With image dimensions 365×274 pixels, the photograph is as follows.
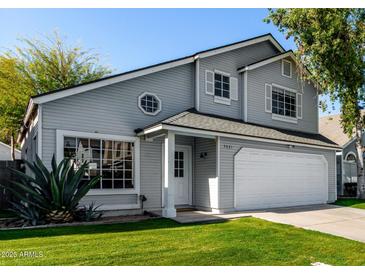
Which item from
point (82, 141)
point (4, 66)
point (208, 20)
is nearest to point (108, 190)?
point (82, 141)

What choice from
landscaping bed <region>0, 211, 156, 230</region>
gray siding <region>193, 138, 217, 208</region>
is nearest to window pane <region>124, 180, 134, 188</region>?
landscaping bed <region>0, 211, 156, 230</region>

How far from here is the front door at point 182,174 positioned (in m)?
12.0

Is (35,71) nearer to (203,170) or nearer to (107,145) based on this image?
Result: (107,145)

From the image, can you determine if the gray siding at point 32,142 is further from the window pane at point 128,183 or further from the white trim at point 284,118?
the white trim at point 284,118

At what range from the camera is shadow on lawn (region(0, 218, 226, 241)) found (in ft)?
23.3

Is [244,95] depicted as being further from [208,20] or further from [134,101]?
[134,101]

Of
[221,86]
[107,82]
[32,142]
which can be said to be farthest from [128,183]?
[221,86]

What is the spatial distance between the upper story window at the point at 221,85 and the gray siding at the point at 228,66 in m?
0.28

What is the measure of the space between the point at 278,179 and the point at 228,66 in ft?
16.4

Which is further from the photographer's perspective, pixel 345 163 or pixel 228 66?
pixel 345 163

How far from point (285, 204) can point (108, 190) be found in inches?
280

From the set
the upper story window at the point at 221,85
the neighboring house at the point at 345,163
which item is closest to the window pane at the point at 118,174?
the upper story window at the point at 221,85

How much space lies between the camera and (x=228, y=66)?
542 inches

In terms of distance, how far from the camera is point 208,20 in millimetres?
10719
